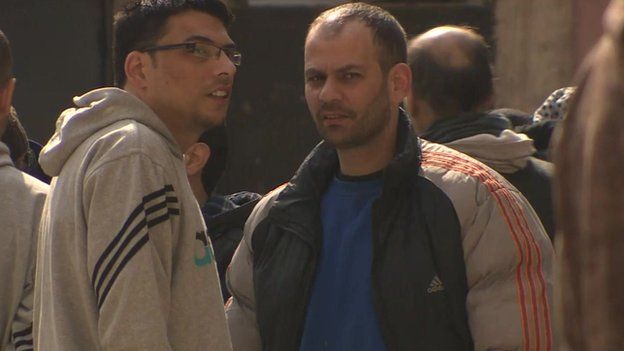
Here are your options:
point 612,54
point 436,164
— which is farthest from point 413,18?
point 612,54

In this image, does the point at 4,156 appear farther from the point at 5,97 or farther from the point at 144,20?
the point at 144,20

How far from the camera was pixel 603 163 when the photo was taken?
171cm

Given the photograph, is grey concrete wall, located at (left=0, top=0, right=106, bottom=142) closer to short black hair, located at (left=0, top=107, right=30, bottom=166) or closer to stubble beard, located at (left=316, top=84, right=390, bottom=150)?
short black hair, located at (left=0, top=107, right=30, bottom=166)

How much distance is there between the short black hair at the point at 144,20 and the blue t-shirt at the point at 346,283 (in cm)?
65

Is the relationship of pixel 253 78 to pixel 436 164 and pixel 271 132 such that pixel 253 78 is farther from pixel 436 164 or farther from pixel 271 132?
pixel 436 164

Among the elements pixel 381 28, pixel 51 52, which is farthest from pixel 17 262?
pixel 51 52

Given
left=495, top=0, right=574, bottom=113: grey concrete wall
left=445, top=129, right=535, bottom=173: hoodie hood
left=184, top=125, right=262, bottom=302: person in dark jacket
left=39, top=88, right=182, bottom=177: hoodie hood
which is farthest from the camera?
left=495, top=0, right=574, bottom=113: grey concrete wall

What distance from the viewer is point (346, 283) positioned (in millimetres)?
4020

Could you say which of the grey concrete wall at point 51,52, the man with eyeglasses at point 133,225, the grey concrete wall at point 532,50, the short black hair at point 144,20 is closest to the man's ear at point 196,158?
the short black hair at point 144,20

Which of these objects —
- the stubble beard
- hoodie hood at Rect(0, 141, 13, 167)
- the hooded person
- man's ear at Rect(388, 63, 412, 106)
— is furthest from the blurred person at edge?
hoodie hood at Rect(0, 141, 13, 167)

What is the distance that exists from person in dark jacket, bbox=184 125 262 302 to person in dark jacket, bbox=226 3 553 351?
2.29 ft

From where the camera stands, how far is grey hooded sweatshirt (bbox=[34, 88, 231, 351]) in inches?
131

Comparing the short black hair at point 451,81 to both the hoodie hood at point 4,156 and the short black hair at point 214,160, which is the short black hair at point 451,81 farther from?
the hoodie hood at point 4,156

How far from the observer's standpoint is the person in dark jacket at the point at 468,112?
185 inches
